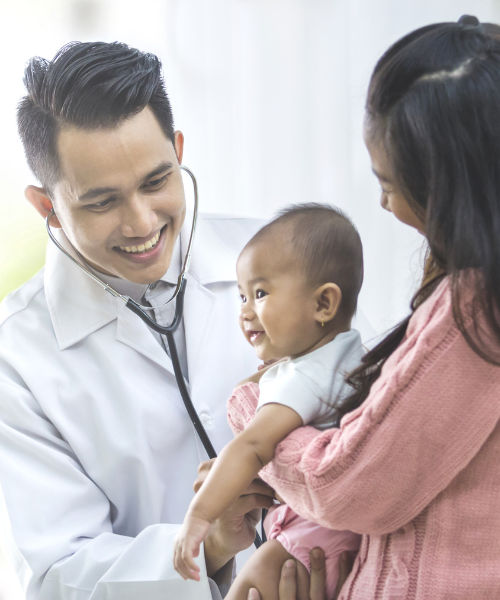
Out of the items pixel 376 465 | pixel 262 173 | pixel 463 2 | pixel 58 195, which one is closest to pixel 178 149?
pixel 58 195

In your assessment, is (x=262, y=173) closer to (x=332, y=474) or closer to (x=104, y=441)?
(x=104, y=441)

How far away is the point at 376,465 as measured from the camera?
25.2 inches

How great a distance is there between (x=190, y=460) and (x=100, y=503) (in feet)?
0.59

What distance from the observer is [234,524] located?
967 mm

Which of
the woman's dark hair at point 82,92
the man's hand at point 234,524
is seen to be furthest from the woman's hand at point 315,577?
the woman's dark hair at point 82,92

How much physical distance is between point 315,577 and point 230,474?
212 millimetres

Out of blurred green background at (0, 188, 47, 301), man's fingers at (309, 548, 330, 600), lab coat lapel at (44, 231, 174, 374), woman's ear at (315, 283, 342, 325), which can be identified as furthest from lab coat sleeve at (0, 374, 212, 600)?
blurred green background at (0, 188, 47, 301)

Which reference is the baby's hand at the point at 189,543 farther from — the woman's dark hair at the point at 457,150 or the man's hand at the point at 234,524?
the woman's dark hair at the point at 457,150

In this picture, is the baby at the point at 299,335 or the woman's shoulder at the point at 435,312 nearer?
the woman's shoulder at the point at 435,312

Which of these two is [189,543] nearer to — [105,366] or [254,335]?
[254,335]

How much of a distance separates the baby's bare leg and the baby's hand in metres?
0.16

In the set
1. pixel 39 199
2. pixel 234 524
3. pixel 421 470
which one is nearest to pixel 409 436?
pixel 421 470

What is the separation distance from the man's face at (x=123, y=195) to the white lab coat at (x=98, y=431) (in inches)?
5.0

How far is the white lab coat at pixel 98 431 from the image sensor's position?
3.31ft
